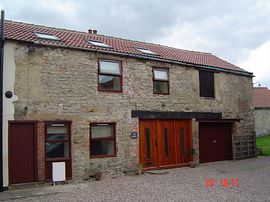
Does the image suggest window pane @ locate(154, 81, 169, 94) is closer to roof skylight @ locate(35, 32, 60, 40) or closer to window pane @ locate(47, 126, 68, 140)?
window pane @ locate(47, 126, 68, 140)

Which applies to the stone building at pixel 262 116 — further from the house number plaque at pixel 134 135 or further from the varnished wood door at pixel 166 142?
the house number plaque at pixel 134 135

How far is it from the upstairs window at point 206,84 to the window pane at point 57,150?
8037 mm

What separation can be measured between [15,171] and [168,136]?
7103 millimetres

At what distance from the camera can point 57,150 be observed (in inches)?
467

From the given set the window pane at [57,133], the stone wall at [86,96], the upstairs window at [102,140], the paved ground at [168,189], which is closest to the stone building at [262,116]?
the stone wall at [86,96]

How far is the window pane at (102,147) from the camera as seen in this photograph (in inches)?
503

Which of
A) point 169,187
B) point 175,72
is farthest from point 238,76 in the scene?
point 169,187

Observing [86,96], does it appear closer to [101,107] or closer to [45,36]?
[101,107]

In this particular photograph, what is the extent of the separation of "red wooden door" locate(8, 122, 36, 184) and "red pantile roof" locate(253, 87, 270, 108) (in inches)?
1174

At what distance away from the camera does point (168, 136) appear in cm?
1508

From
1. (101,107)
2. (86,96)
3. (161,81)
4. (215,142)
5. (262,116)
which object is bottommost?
(215,142)

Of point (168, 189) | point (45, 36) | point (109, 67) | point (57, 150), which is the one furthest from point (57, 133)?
point (168, 189)

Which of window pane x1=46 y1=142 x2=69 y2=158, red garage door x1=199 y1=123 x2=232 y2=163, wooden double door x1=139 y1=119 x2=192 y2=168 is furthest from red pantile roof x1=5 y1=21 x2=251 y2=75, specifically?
window pane x1=46 y1=142 x2=69 y2=158

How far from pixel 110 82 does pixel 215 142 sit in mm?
7432
